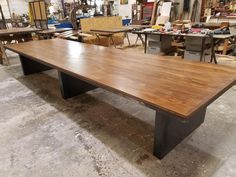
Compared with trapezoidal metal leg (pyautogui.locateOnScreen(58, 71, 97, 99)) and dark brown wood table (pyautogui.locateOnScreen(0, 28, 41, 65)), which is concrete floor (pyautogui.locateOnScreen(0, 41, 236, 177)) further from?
dark brown wood table (pyautogui.locateOnScreen(0, 28, 41, 65))

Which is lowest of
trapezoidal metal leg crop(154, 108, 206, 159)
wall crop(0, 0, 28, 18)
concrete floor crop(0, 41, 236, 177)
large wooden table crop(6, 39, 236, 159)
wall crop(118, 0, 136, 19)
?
concrete floor crop(0, 41, 236, 177)

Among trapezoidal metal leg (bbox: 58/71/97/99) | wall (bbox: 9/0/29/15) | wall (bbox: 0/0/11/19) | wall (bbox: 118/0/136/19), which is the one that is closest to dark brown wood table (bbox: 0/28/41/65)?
trapezoidal metal leg (bbox: 58/71/97/99)

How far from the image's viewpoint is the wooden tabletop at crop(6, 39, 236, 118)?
1.16m

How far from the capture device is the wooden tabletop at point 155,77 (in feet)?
3.80

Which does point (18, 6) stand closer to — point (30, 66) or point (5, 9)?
point (5, 9)

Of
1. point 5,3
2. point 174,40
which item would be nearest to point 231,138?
point 174,40

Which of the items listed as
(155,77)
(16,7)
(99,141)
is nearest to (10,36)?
(99,141)

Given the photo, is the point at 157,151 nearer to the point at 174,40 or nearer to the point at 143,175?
the point at 143,175

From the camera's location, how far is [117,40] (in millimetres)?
6383

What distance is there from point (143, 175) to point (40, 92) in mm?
2030

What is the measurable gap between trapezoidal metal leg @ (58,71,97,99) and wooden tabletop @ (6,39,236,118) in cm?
26

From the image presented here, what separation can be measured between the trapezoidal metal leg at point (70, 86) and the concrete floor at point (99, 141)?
0.31ft

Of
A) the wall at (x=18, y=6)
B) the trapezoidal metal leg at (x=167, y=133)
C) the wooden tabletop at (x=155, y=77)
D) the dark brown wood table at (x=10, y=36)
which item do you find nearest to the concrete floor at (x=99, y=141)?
the trapezoidal metal leg at (x=167, y=133)

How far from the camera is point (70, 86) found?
2520 mm
